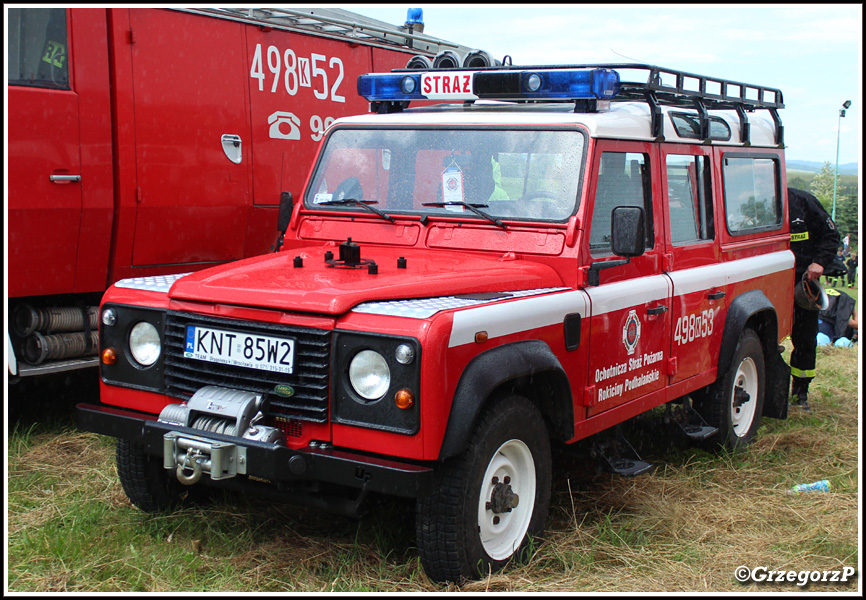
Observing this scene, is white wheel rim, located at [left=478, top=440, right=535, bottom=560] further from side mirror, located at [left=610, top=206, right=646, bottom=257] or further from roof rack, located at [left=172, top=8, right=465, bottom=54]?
roof rack, located at [left=172, top=8, right=465, bottom=54]

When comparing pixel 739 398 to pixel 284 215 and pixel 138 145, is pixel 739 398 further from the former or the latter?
pixel 138 145

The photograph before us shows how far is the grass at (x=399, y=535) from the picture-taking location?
3.91m

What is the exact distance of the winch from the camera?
3.51 m

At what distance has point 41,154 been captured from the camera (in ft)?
17.9

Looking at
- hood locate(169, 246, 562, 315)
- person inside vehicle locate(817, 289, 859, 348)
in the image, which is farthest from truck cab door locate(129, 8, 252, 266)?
person inside vehicle locate(817, 289, 859, 348)

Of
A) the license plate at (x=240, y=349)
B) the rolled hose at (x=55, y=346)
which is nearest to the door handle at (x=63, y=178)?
the rolled hose at (x=55, y=346)

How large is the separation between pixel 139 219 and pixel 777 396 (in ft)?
15.9

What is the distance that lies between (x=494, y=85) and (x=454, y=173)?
0.58 m

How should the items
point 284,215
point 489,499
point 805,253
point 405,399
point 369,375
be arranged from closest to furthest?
point 405,399 < point 369,375 < point 489,499 < point 284,215 < point 805,253

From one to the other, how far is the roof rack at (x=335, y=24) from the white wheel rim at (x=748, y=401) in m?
4.19

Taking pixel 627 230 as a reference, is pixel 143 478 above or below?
Answer: below

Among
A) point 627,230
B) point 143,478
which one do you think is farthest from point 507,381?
point 143,478

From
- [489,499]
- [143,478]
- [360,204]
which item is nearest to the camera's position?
[489,499]

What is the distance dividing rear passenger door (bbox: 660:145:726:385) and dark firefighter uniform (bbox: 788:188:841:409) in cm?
191
